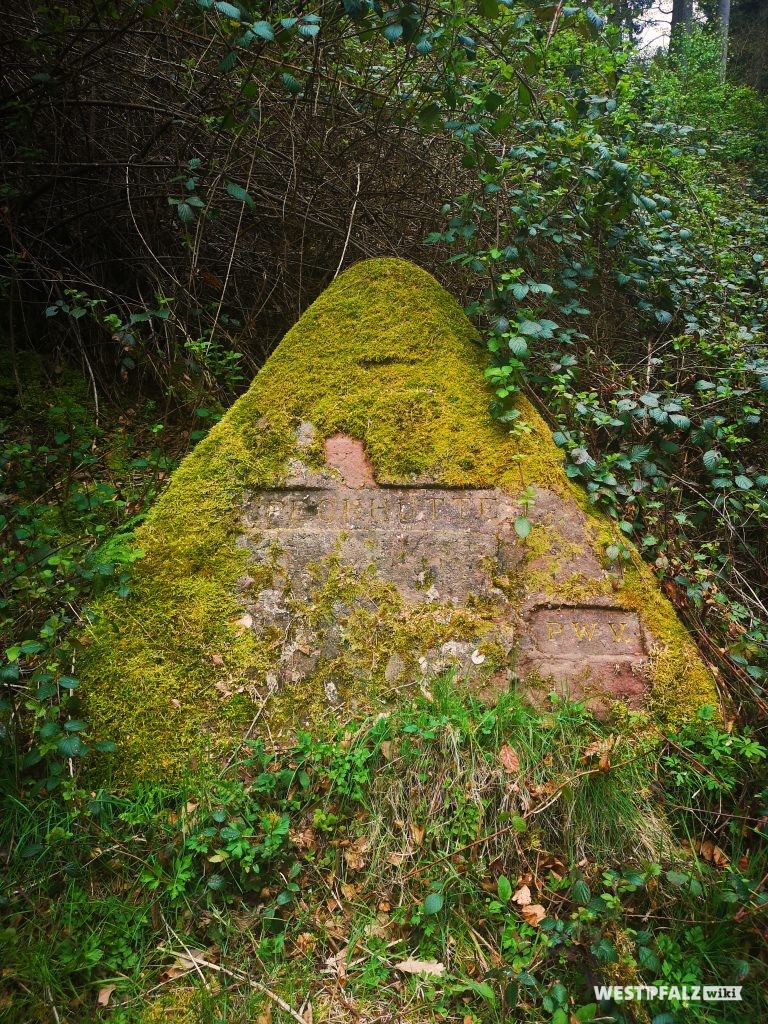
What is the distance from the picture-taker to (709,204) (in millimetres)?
4461

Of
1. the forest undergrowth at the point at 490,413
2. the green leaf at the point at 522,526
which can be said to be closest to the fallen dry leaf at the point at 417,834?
the forest undergrowth at the point at 490,413

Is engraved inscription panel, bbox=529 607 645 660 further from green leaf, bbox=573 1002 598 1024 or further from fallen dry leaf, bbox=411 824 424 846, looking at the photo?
green leaf, bbox=573 1002 598 1024

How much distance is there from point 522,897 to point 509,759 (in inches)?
16.9

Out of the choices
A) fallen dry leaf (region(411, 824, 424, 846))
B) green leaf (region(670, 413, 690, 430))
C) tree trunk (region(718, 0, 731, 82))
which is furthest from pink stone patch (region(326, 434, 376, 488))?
tree trunk (region(718, 0, 731, 82))

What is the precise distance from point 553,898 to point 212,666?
153cm

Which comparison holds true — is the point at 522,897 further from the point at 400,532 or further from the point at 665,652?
the point at 400,532

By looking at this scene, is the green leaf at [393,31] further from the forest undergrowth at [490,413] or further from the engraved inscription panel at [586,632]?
the engraved inscription panel at [586,632]

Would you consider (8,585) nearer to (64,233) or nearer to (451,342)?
(451,342)

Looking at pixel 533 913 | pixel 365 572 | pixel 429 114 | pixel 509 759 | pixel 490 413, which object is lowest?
pixel 533 913

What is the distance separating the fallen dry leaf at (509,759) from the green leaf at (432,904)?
1.55 feet

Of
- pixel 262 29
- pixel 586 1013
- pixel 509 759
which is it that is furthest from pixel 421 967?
pixel 262 29

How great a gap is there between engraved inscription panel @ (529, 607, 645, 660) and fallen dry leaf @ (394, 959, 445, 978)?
1.16 metres

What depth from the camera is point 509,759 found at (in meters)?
2.12

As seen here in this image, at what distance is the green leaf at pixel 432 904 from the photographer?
1.87 m
